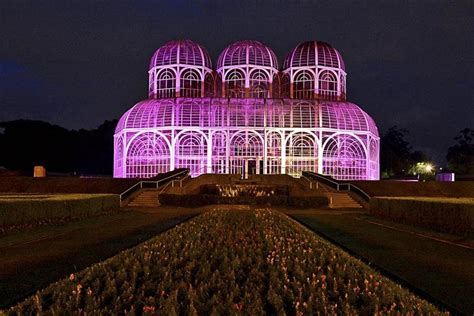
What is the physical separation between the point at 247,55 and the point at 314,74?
7.71m

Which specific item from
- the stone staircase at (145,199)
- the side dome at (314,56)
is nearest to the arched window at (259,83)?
the side dome at (314,56)

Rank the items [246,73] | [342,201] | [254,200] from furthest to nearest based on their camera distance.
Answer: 1. [246,73]
2. [342,201]
3. [254,200]

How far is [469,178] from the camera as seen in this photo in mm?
60844

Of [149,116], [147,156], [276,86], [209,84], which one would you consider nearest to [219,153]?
[147,156]

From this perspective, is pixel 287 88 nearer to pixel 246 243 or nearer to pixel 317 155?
pixel 317 155

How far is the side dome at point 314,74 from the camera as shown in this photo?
6006cm

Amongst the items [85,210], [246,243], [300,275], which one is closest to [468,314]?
[300,275]

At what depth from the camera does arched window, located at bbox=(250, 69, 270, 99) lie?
2378 inches

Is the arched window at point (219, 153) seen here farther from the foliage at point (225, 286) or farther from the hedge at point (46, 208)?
the foliage at point (225, 286)

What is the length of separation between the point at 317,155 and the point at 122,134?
772 inches

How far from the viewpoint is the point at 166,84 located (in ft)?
195

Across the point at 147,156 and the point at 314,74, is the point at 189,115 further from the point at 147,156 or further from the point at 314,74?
the point at 314,74

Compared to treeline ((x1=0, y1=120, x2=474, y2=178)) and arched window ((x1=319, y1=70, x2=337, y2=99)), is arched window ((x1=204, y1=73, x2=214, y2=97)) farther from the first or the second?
treeline ((x1=0, y1=120, x2=474, y2=178))

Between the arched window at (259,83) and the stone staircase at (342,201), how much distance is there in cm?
2312
